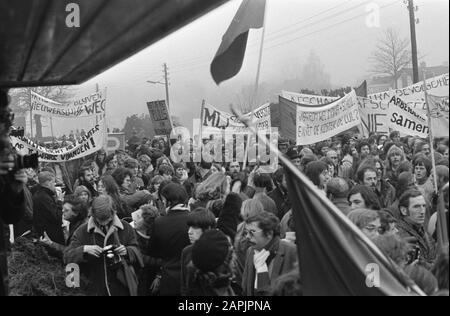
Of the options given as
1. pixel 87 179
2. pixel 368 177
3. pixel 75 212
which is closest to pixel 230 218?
pixel 75 212

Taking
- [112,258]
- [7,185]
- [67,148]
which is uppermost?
[67,148]

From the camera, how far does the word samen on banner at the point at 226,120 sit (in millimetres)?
9703

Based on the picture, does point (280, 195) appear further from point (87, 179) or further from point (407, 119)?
point (407, 119)

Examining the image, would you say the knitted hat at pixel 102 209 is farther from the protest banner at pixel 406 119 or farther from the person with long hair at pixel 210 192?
the protest banner at pixel 406 119

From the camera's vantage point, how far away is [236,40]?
4.00m

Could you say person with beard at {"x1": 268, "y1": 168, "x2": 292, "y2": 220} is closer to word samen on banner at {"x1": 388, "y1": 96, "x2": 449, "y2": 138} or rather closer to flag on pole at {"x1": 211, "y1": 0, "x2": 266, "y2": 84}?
flag on pole at {"x1": 211, "y1": 0, "x2": 266, "y2": 84}

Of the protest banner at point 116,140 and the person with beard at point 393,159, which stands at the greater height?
the protest banner at point 116,140

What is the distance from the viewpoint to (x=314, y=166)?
5938mm

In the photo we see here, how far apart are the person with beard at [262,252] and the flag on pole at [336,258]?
1.58 metres

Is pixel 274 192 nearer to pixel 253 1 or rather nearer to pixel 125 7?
pixel 253 1

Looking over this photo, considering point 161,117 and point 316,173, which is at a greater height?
point 161,117

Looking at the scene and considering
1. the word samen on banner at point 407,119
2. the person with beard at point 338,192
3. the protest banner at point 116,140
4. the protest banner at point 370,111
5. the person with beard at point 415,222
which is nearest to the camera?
the person with beard at point 415,222

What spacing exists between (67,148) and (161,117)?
2799mm

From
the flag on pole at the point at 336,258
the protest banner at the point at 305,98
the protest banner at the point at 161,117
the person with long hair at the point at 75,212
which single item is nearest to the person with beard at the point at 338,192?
the person with long hair at the point at 75,212
